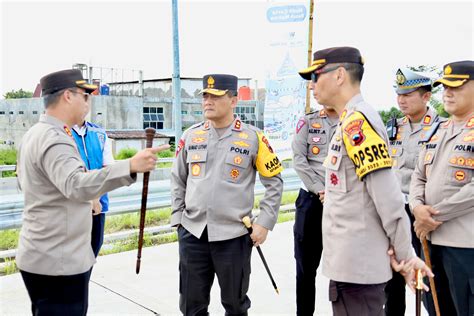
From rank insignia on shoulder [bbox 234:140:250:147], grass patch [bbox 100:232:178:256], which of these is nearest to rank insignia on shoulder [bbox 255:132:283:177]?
rank insignia on shoulder [bbox 234:140:250:147]

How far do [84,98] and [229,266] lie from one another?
50.3 inches

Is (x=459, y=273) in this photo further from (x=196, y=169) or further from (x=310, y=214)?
(x=196, y=169)

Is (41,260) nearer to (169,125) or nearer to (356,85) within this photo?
(356,85)

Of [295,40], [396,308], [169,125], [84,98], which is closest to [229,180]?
[84,98]

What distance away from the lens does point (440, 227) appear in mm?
2607

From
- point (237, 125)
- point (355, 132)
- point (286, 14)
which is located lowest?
point (237, 125)

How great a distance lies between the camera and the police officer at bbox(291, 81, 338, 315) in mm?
3277

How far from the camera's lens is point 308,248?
329cm

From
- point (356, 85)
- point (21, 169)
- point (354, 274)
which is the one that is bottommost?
point (354, 274)

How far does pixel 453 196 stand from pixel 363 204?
0.74 meters

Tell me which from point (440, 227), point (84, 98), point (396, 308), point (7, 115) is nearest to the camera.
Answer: point (84, 98)

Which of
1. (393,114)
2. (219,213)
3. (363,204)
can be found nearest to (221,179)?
(219,213)

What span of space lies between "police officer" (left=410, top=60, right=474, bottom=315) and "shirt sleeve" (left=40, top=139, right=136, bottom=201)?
5.57ft

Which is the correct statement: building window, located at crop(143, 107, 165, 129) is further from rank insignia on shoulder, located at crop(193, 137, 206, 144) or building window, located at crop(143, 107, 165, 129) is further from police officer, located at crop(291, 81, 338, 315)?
rank insignia on shoulder, located at crop(193, 137, 206, 144)
